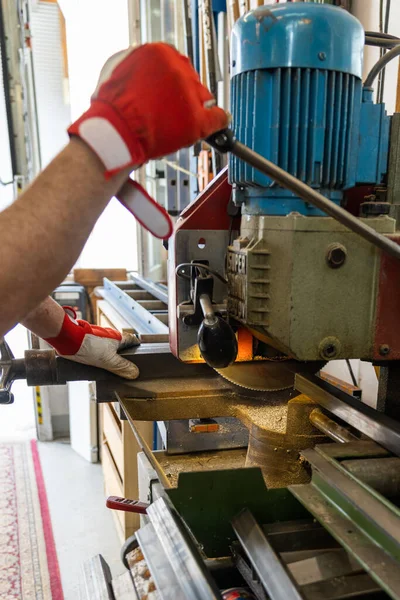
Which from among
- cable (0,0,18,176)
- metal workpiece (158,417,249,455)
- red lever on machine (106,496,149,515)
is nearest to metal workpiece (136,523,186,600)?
red lever on machine (106,496,149,515)

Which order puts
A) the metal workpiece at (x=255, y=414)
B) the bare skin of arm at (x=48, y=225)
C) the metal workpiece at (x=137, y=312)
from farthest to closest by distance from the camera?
the metal workpiece at (x=137, y=312) < the metal workpiece at (x=255, y=414) < the bare skin of arm at (x=48, y=225)

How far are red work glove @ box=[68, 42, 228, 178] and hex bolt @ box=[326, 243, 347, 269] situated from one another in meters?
0.26

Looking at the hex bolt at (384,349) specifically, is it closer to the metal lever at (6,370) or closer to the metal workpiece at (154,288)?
the metal lever at (6,370)

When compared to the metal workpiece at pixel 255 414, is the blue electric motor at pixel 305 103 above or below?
above

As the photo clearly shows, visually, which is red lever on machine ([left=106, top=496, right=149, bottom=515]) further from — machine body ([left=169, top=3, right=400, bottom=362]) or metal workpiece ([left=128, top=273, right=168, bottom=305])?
metal workpiece ([left=128, top=273, right=168, bottom=305])

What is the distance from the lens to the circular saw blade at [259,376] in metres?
1.11

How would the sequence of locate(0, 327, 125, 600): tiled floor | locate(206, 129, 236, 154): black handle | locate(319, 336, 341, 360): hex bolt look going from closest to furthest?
locate(206, 129, 236, 154): black handle < locate(319, 336, 341, 360): hex bolt < locate(0, 327, 125, 600): tiled floor

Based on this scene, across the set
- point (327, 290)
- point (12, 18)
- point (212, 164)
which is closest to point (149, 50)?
point (327, 290)

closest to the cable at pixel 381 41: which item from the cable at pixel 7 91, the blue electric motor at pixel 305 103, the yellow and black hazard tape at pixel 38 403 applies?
the blue electric motor at pixel 305 103

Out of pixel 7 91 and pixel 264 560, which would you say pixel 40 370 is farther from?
pixel 7 91

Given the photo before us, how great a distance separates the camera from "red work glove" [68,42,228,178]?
523mm

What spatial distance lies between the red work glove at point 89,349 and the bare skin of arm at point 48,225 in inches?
21.4

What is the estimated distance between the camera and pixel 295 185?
644 mm

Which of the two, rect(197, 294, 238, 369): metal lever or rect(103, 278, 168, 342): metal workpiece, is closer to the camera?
rect(197, 294, 238, 369): metal lever
